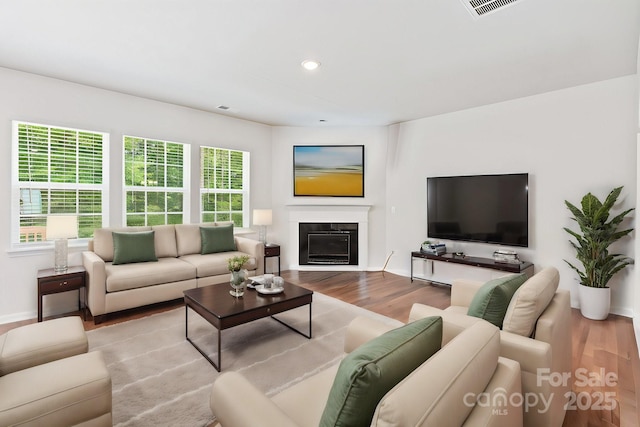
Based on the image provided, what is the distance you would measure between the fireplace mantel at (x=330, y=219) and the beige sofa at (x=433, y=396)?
14.0ft

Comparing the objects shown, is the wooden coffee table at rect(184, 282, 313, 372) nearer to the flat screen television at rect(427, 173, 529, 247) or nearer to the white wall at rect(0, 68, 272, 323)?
the white wall at rect(0, 68, 272, 323)

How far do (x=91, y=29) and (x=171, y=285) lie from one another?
260cm

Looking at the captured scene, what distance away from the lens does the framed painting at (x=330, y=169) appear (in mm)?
5770

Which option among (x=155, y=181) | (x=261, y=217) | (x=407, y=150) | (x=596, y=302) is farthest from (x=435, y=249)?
(x=155, y=181)

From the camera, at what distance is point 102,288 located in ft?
10.7

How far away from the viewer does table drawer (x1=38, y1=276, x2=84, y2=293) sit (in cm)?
313

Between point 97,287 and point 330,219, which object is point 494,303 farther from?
point 330,219

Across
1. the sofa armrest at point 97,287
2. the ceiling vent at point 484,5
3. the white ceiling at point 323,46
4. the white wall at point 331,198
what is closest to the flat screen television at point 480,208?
the white wall at point 331,198

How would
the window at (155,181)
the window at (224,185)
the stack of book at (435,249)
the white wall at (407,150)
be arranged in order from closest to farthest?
the white wall at (407,150) → the window at (155,181) → the stack of book at (435,249) → the window at (224,185)

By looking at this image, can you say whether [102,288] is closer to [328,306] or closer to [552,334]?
[328,306]

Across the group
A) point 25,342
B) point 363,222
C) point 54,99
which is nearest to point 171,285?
point 25,342

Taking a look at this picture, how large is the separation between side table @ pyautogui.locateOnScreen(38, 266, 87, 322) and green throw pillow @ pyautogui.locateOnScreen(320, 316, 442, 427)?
11.4 ft

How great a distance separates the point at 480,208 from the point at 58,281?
513 cm

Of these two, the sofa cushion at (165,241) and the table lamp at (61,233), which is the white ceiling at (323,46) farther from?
the sofa cushion at (165,241)
